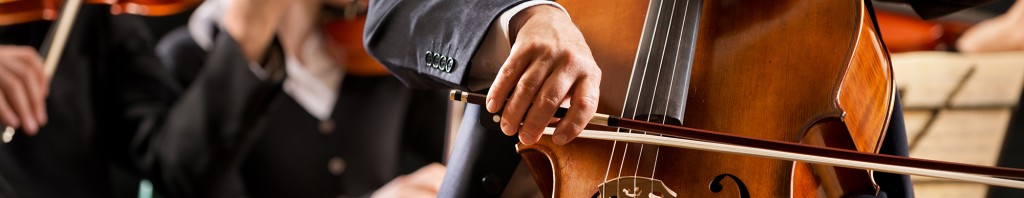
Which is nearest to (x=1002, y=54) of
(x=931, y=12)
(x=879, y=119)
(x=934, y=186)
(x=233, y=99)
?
(x=934, y=186)

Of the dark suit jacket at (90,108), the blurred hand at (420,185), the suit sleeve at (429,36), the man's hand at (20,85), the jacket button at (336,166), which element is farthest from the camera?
the jacket button at (336,166)

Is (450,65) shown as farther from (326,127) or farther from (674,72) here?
(326,127)

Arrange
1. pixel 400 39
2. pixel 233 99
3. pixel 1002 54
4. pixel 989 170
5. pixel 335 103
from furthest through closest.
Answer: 1. pixel 335 103
2. pixel 233 99
3. pixel 1002 54
4. pixel 400 39
5. pixel 989 170

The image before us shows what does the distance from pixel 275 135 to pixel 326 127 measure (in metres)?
0.11

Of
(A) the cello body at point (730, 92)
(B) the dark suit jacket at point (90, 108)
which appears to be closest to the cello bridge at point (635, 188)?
(A) the cello body at point (730, 92)

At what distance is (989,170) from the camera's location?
0.78 metres

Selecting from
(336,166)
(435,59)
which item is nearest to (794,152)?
(435,59)

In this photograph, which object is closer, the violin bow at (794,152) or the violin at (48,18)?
the violin bow at (794,152)

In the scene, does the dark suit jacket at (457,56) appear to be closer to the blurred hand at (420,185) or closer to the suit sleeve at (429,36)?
the suit sleeve at (429,36)

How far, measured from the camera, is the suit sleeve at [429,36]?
34.1 inches

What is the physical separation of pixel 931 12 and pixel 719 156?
0.36 meters

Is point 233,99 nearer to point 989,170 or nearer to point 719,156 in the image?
point 719,156

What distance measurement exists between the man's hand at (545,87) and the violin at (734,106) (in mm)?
38

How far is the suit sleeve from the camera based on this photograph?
2.85ft
